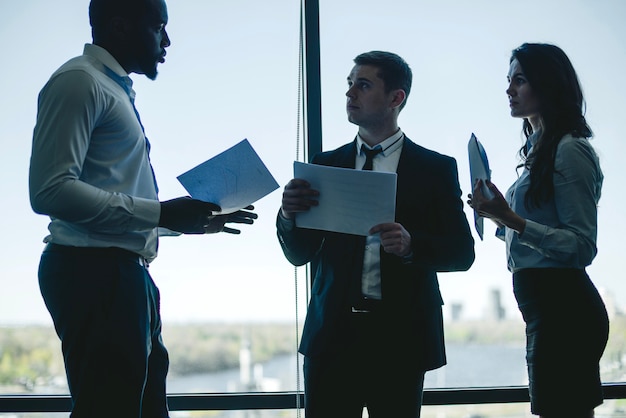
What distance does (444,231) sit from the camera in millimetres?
1775

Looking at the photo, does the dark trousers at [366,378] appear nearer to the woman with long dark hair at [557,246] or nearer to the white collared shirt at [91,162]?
the woman with long dark hair at [557,246]

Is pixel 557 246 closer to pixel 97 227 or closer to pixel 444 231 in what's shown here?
pixel 444 231

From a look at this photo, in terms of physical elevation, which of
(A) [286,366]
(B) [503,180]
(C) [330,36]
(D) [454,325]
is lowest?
(A) [286,366]

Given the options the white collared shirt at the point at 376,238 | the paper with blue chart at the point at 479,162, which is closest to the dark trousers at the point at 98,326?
the white collared shirt at the point at 376,238

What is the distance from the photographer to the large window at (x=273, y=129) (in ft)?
7.58

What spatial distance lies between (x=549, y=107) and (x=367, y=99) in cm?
56

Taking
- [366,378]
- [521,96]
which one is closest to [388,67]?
[521,96]

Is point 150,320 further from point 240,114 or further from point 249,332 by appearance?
point 240,114

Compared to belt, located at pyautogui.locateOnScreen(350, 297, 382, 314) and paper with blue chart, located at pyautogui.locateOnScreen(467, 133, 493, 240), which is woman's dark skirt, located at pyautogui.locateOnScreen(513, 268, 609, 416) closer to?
paper with blue chart, located at pyautogui.locateOnScreen(467, 133, 493, 240)

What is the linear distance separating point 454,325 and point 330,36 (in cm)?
123

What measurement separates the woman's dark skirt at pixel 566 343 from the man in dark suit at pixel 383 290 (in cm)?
25

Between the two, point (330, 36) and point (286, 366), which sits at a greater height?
point (330, 36)

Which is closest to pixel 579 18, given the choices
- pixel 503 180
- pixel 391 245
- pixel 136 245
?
pixel 503 180

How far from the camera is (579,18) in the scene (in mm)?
2535
